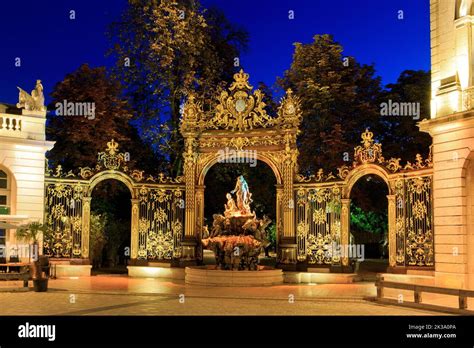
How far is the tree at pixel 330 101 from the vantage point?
25.8 metres

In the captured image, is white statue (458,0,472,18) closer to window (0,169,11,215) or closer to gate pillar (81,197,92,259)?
gate pillar (81,197,92,259)

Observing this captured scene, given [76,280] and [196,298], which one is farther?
[76,280]

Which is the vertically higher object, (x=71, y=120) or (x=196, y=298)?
(x=71, y=120)

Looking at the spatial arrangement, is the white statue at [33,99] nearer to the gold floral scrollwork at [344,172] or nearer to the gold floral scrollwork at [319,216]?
the gold floral scrollwork at [319,216]

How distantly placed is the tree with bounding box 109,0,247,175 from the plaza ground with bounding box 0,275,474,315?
32.7 feet

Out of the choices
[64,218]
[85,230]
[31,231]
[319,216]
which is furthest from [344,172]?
[31,231]

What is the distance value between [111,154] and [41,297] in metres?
7.53

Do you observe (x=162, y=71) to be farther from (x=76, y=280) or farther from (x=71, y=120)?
(x=76, y=280)

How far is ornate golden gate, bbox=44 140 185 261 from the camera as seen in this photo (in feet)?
70.0

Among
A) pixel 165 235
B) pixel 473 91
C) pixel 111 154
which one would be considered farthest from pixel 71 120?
pixel 473 91

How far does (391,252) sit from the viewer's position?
18.7m

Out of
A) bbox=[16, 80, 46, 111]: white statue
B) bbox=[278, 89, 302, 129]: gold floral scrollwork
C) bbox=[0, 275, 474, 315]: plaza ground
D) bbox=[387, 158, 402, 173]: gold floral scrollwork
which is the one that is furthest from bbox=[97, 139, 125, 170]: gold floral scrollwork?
bbox=[387, 158, 402, 173]: gold floral scrollwork

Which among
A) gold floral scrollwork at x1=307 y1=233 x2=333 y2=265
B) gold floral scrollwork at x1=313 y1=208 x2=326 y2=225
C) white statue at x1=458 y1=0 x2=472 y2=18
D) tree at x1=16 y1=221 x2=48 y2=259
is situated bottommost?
gold floral scrollwork at x1=307 y1=233 x2=333 y2=265

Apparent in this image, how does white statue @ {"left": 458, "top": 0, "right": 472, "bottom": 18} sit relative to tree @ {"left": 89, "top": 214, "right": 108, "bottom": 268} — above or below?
above
